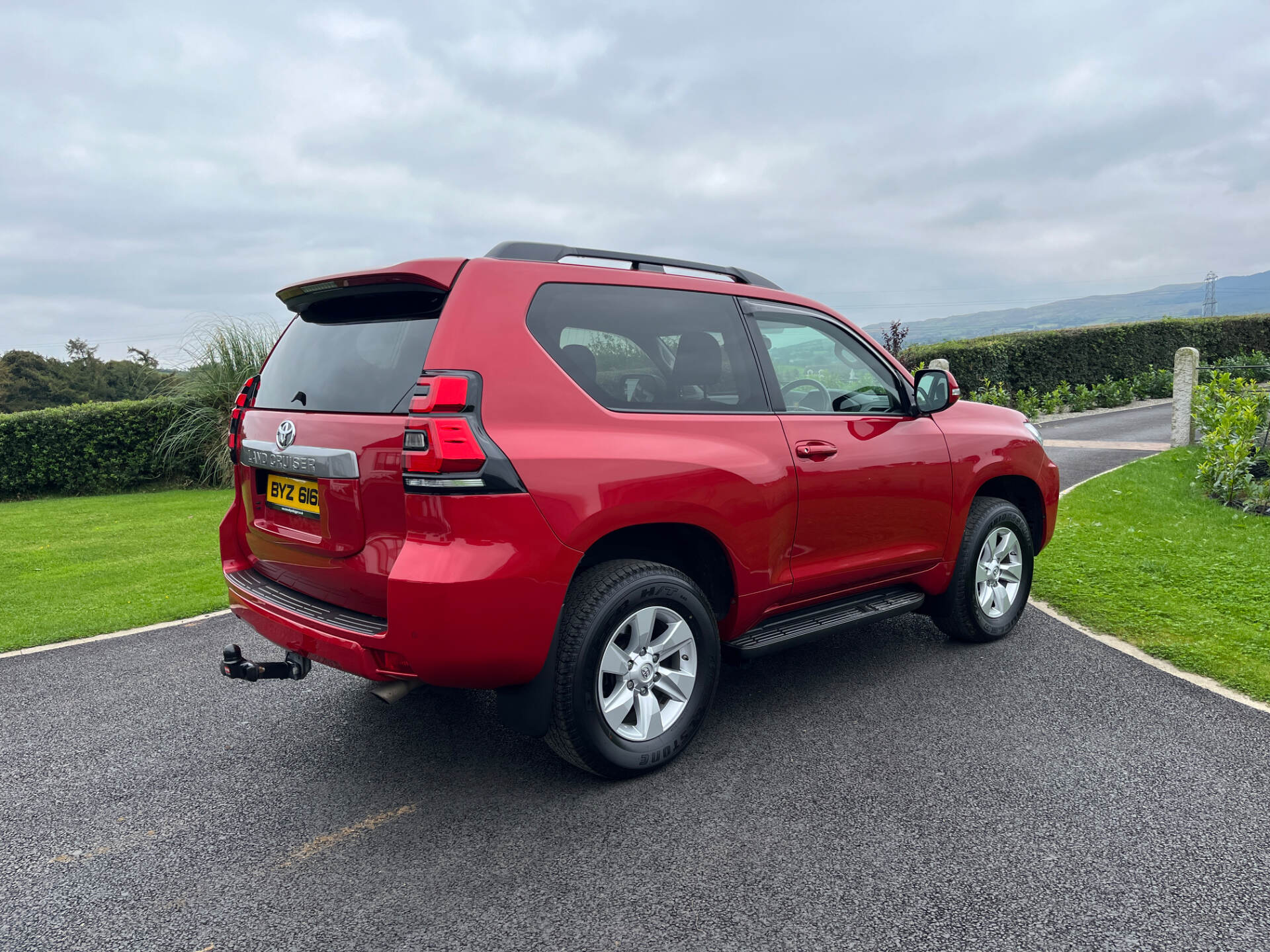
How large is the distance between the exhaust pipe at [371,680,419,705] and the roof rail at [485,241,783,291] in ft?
5.18

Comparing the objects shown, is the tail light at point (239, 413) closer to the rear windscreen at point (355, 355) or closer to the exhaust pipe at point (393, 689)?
the rear windscreen at point (355, 355)

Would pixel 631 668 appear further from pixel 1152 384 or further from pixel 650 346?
pixel 1152 384

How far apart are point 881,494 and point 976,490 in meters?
0.92

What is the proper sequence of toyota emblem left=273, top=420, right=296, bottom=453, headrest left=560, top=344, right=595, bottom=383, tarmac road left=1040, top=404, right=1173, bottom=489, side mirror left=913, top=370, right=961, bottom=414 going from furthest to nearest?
tarmac road left=1040, top=404, right=1173, bottom=489 < side mirror left=913, top=370, right=961, bottom=414 < toyota emblem left=273, top=420, right=296, bottom=453 < headrest left=560, top=344, right=595, bottom=383

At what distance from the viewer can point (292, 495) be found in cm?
326

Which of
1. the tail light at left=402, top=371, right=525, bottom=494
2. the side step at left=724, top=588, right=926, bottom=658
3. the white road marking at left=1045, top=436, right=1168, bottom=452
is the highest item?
the tail light at left=402, top=371, right=525, bottom=494

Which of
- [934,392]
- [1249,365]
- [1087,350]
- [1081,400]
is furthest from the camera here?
[1249,365]

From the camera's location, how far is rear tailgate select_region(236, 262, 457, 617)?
2.93 meters

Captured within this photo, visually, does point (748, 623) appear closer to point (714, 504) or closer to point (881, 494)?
point (714, 504)

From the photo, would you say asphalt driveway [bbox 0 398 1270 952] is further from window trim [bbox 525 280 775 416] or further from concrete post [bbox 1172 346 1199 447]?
concrete post [bbox 1172 346 1199 447]

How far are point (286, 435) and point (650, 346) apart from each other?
1.48 m

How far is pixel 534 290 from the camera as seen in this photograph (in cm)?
314

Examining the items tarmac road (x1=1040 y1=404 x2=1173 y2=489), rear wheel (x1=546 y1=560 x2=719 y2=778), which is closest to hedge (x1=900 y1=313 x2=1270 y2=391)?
tarmac road (x1=1040 y1=404 x2=1173 y2=489)

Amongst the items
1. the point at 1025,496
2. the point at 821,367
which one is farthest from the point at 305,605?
the point at 1025,496
